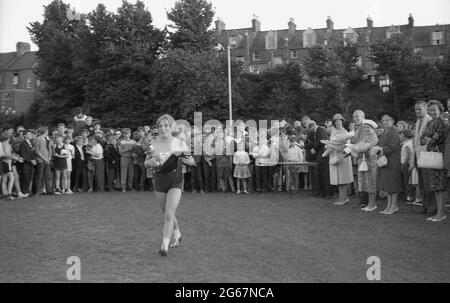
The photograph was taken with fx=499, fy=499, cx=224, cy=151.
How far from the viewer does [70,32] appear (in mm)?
55156

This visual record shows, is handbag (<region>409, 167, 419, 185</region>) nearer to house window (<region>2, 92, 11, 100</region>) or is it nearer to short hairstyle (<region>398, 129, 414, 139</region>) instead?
short hairstyle (<region>398, 129, 414, 139</region>)

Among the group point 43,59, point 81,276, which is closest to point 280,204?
point 81,276

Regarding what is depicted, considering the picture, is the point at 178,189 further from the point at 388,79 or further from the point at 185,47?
the point at 388,79

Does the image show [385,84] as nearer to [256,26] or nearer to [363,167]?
[256,26]

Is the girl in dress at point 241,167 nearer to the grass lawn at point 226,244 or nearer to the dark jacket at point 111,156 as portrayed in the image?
the grass lawn at point 226,244

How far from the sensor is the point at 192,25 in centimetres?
4809

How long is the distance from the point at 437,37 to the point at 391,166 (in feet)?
205

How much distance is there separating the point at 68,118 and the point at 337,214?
4465cm

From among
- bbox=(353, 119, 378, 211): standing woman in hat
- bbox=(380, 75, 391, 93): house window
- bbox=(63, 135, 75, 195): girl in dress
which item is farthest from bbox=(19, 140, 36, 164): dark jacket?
bbox=(380, 75, 391, 93): house window

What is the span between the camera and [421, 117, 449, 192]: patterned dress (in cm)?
948

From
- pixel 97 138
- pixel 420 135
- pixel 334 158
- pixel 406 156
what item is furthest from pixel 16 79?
pixel 420 135

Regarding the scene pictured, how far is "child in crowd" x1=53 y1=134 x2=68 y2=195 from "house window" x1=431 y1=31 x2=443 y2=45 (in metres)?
61.6
